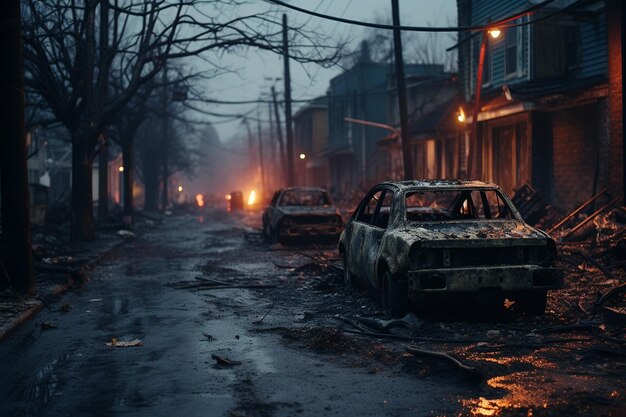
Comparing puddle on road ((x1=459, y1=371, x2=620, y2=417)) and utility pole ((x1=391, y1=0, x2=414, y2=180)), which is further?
utility pole ((x1=391, y1=0, x2=414, y2=180))

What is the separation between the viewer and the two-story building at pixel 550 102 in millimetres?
19406

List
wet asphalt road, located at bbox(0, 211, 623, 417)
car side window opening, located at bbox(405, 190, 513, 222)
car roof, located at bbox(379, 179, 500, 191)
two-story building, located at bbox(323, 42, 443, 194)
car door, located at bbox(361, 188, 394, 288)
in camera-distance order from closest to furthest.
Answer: wet asphalt road, located at bbox(0, 211, 623, 417)
car door, located at bbox(361, 188, 394, 288)
car roof, located at bbox(379, 179, 500, 191)
car side window opening, located at bbox(405, 190, 513, 222)
two-story building, located at bbox(323, 42, 443, 194)

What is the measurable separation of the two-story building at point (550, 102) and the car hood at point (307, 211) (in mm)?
5577

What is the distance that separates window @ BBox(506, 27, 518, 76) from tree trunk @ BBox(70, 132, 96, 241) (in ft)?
43.0

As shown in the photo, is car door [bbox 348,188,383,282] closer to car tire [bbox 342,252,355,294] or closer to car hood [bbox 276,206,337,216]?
car tire [bbox 342,252,355,294]

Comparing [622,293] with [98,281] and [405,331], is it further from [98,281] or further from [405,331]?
[98,281]

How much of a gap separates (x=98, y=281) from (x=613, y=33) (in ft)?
41.1

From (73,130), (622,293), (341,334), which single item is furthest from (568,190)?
(341,334)

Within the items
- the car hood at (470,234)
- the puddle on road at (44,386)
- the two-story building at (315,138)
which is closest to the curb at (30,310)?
the puddle on road at (44,386)

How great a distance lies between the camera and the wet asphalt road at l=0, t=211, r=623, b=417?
5.43 metres

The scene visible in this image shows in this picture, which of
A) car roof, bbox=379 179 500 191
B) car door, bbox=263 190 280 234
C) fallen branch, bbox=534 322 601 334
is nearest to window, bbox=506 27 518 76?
car door, bbox=263 190 280 234

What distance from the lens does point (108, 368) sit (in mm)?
6793

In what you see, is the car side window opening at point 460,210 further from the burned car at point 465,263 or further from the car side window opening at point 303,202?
the car side window opening at point 303,202

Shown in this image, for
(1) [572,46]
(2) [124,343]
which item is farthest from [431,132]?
(2) [124,343]
